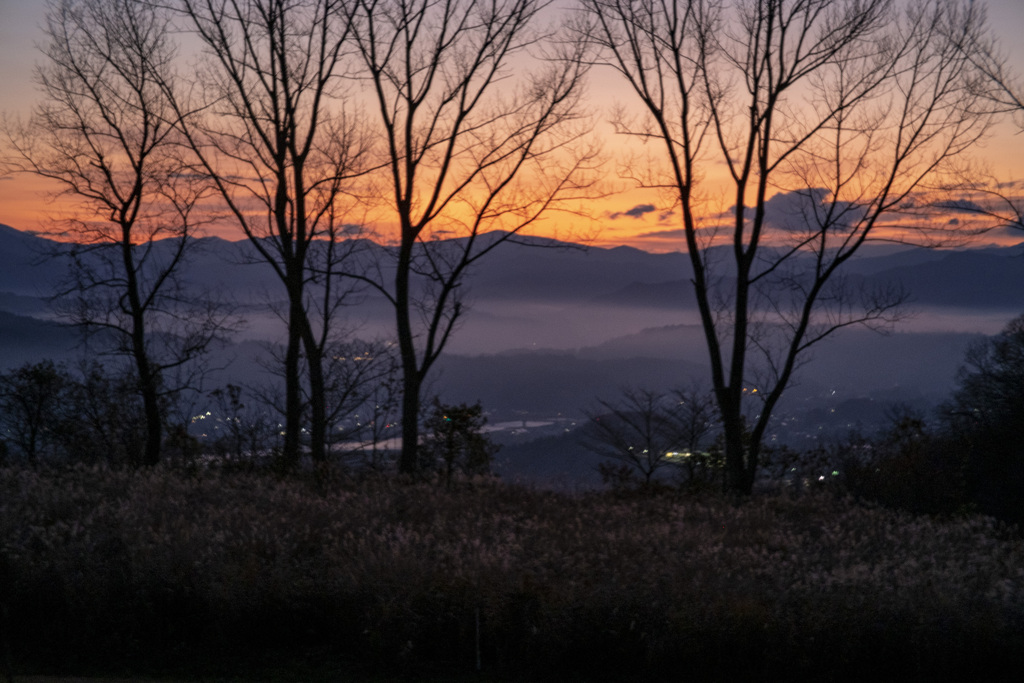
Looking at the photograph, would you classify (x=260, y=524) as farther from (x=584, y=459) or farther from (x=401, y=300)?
(x=584, y=459)

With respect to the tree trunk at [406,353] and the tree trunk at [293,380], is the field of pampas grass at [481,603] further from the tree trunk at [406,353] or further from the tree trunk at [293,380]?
the tree trunk at [293,380]

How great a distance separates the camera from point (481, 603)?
16.2ft

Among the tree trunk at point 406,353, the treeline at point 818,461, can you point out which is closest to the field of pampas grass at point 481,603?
the treeline at point 818,461

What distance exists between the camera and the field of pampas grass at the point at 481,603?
464 centimetres

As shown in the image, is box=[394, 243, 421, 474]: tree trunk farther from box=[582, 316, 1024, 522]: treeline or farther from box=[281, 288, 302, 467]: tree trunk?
box=[582, 316, 1024, 522]: treeline

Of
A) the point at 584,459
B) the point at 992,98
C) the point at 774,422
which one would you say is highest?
the point at 992,98

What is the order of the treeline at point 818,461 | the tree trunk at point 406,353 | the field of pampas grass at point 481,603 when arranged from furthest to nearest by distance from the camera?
the tree trunk at point 406,353, the treeline at point 818,461, the field of pampas grass at point 481,603

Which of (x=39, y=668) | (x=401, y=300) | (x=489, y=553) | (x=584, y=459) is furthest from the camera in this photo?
(x=584, y=459)

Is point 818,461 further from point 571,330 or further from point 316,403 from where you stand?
point 571,330

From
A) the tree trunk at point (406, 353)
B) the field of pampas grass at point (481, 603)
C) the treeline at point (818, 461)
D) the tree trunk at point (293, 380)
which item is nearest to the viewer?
the field of pampas grass at point (481, 603)

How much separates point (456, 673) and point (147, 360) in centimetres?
1311

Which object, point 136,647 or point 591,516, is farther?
point 591,516

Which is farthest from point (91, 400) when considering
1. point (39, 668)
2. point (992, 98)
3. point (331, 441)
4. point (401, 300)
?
point (992, 98)

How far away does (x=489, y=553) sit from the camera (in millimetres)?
5469
